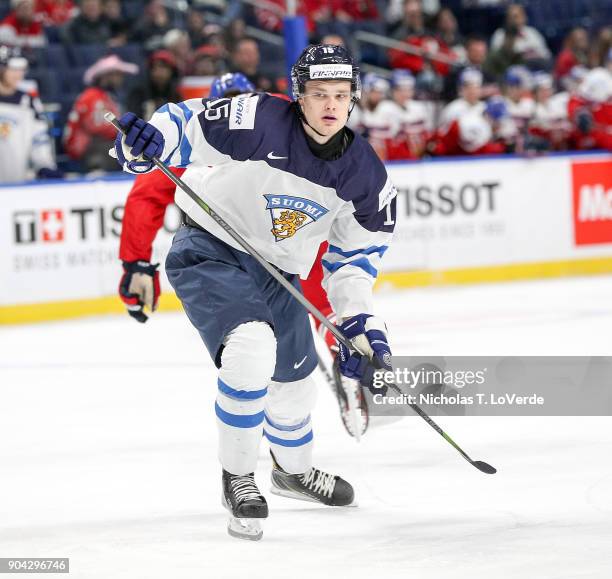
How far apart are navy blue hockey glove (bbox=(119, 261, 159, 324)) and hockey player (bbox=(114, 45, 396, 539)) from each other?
0.26m

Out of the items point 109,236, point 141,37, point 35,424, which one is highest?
point 141,37

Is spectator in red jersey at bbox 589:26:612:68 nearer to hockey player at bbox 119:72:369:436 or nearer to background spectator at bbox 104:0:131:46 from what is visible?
background spectator at bbox 104:0:131:46

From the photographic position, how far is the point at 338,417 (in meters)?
5.04

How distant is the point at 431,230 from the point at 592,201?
1.30 meters

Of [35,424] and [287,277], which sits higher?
[287,277]

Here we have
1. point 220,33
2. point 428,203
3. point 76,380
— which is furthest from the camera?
point 220,33

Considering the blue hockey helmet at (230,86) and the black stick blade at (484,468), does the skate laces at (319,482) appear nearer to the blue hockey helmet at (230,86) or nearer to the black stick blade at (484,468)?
the black stick blade at (484,468)

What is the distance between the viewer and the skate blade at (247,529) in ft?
10.8

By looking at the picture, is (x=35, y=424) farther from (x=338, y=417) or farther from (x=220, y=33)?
(x=220, y=33)

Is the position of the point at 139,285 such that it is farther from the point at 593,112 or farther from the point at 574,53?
the point at 574,53

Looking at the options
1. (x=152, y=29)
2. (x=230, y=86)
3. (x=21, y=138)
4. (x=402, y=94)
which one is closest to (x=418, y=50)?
(x=402, y=94)

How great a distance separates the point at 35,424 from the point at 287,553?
2072mm

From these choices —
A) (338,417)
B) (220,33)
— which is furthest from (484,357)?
(220,33)

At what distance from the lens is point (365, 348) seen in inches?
138
